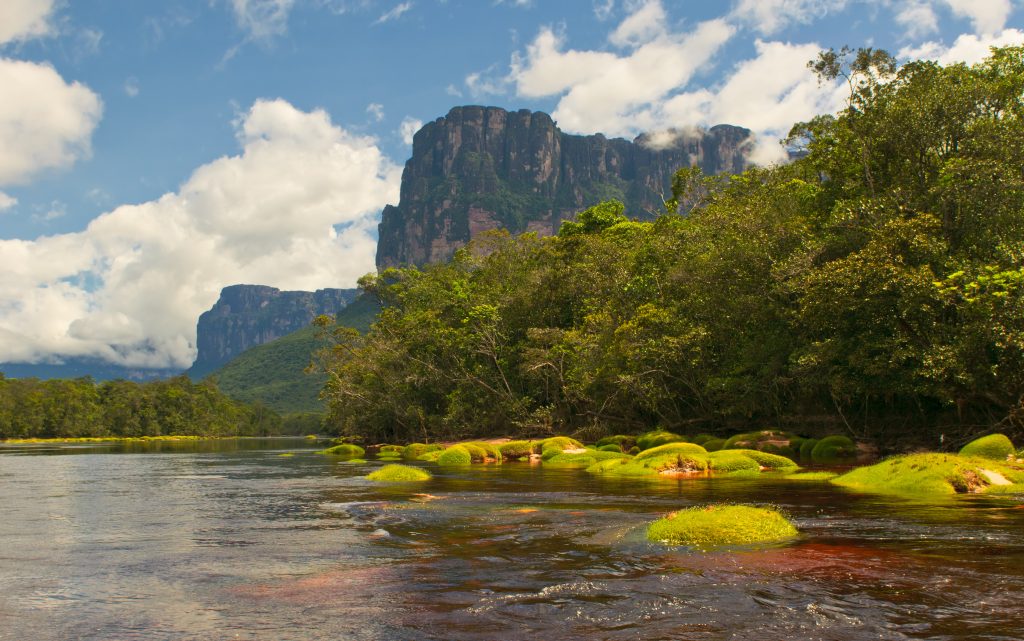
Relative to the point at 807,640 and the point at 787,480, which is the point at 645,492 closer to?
the point at 787,480

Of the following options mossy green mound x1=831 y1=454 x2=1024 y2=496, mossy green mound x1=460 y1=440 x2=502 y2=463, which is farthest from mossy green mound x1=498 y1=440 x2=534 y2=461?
mossy green mound x1=831 y1=454 x2=1024 y2=496

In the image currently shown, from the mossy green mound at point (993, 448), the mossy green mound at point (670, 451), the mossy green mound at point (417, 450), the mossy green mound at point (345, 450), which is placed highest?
the mossy green mound at point (993, 448)

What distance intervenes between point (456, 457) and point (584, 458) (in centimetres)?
781

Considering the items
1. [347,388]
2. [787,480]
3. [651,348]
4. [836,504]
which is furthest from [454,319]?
[836,504]

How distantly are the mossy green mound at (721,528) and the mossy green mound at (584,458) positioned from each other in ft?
69.6

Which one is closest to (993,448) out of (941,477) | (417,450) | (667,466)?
(941,477)

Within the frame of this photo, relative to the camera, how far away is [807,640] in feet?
21.9

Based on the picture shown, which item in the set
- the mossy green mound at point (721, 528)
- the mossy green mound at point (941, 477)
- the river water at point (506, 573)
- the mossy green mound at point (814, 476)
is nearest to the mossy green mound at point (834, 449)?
the mossy green mound at point (814, 476)

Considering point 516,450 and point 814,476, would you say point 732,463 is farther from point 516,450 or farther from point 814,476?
point 516,450

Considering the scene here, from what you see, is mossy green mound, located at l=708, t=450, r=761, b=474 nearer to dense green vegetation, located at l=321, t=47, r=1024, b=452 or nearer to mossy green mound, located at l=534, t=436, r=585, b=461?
dense green vegetation, located at l=321, t=47, r=1024, b=452

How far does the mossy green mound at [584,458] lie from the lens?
35.0 m

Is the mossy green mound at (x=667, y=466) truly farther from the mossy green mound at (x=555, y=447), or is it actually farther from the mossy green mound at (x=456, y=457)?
the mossy green mound at (x=456, y=457)

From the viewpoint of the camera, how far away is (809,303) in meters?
29.8

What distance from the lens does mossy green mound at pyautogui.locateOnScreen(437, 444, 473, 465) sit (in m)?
39.4
